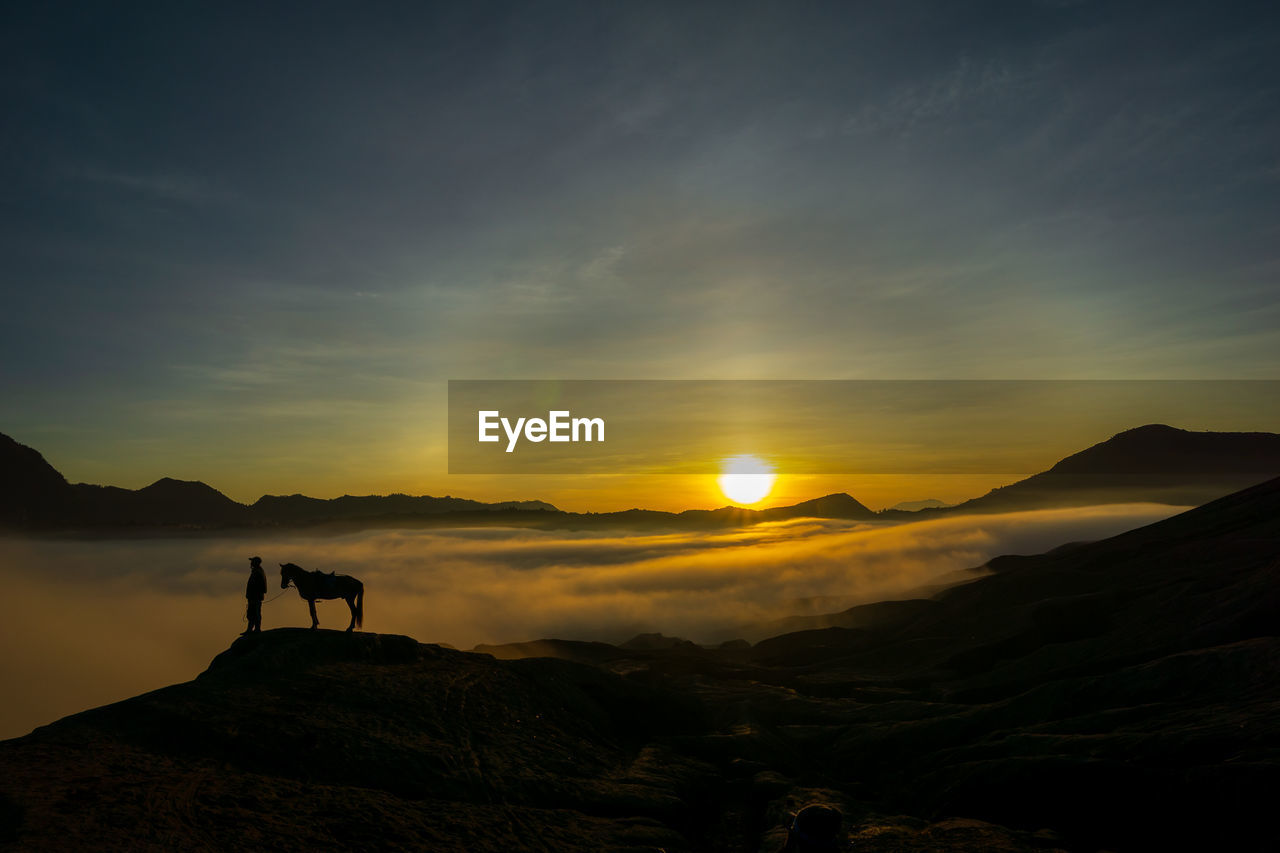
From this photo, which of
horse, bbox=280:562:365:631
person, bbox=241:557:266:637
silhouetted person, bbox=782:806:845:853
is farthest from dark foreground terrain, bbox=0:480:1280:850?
silhouetted person, bbox=782:806:845:853

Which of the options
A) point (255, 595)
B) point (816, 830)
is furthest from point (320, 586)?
point (816, 830)

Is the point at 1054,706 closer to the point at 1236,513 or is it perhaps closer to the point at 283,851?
the point at 283,851

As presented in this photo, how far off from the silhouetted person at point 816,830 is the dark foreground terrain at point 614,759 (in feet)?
43.9

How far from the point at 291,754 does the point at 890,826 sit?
97.2 feet

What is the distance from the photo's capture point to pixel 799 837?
15969mm

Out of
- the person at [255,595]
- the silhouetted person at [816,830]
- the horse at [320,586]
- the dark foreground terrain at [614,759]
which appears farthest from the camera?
the horse at [320,586]

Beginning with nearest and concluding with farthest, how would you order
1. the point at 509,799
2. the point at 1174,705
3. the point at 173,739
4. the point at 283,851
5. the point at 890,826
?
the point at 283,851, the point at 173,739, the point at 509,799, the point at 890,826, the point at 1174,705

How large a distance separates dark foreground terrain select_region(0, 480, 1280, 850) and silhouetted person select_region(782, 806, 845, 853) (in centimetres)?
1338

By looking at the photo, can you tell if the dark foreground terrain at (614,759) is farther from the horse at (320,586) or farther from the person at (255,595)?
the horse at (320,586)

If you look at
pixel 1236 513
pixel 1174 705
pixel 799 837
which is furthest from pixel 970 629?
pixel 799 837

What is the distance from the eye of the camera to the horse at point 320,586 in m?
39.8

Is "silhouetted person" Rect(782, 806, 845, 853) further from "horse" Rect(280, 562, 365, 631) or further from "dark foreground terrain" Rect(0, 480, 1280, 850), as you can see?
"horse" Rect(280, 562, 365, 631)

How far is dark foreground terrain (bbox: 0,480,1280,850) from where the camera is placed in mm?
21594

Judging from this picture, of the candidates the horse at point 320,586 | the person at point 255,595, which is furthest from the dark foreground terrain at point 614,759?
the horse at point 320,586
